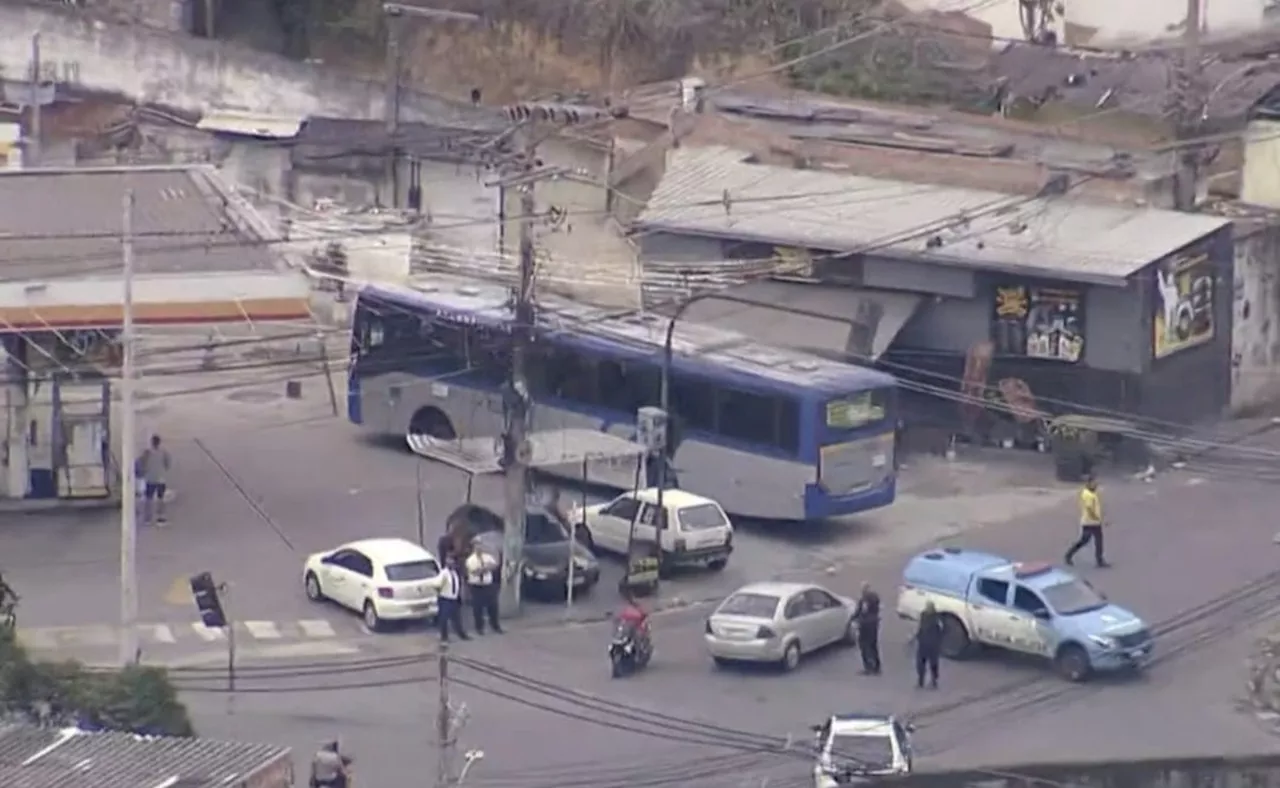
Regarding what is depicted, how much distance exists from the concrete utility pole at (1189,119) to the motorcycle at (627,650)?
42.1ft

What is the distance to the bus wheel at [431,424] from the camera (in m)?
34.8

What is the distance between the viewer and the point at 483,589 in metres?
28.3

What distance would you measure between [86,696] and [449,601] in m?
8.41

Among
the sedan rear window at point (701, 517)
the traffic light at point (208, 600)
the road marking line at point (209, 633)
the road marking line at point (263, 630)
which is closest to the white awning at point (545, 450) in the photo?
the sedan rear window at point (701, 517)

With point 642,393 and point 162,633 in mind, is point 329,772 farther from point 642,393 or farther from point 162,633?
point 642,393

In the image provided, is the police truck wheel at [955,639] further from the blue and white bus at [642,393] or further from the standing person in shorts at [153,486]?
the standing person in shorts at [153,486]

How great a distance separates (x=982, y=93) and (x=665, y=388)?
17609mm

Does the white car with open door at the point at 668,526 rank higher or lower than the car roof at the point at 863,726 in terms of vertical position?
higher

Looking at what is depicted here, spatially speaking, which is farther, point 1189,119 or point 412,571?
point 1189,119

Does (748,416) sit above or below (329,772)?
above

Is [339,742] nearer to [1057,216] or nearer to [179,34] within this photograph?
[1057,216]

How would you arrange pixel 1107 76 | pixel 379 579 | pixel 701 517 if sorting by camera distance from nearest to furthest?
pixel 379 579 < pixel 701 517 < pixel 1107 76

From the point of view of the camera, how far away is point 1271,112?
133 ft

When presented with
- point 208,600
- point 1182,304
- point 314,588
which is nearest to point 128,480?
point 208,600
